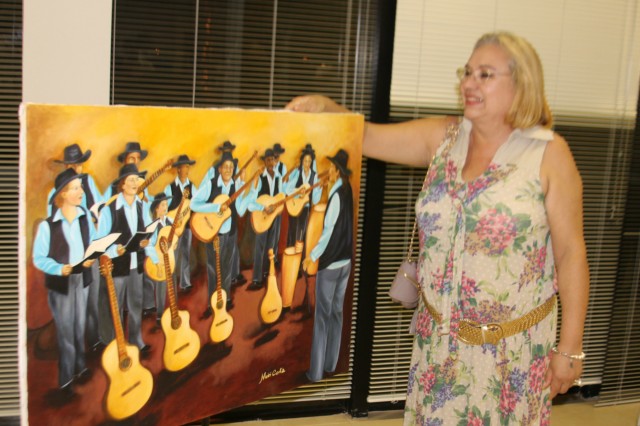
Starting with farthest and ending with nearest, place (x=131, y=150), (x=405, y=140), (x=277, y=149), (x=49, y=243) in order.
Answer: (x=405, y=140), (x=277, y=149), (x=131, y=150), (x=49, y=243)

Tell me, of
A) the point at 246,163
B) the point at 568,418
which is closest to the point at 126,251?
the point at 246,163

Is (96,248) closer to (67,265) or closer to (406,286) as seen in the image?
(67,265)

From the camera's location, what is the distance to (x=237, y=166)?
5.61 ft

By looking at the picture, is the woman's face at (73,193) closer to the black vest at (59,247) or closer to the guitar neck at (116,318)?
the black vest at (59,247)

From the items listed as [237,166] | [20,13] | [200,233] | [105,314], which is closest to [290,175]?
[237,166]

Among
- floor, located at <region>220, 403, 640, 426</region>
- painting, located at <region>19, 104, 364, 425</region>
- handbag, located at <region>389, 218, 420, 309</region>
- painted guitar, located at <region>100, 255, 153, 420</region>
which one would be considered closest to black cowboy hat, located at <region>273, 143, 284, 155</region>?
painting, located at <region>19, 104, 364, 425</region>

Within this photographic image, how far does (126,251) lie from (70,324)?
176 millimetres

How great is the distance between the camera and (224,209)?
5.63 ft

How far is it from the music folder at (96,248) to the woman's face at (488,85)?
101cm

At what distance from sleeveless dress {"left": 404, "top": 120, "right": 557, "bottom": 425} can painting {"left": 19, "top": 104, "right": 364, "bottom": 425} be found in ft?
0.84

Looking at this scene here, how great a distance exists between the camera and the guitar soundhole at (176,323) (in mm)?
1646

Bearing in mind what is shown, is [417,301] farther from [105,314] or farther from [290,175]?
[105,314]

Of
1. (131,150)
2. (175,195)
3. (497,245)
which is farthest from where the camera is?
(497,245)

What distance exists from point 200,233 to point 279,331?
0.39m
